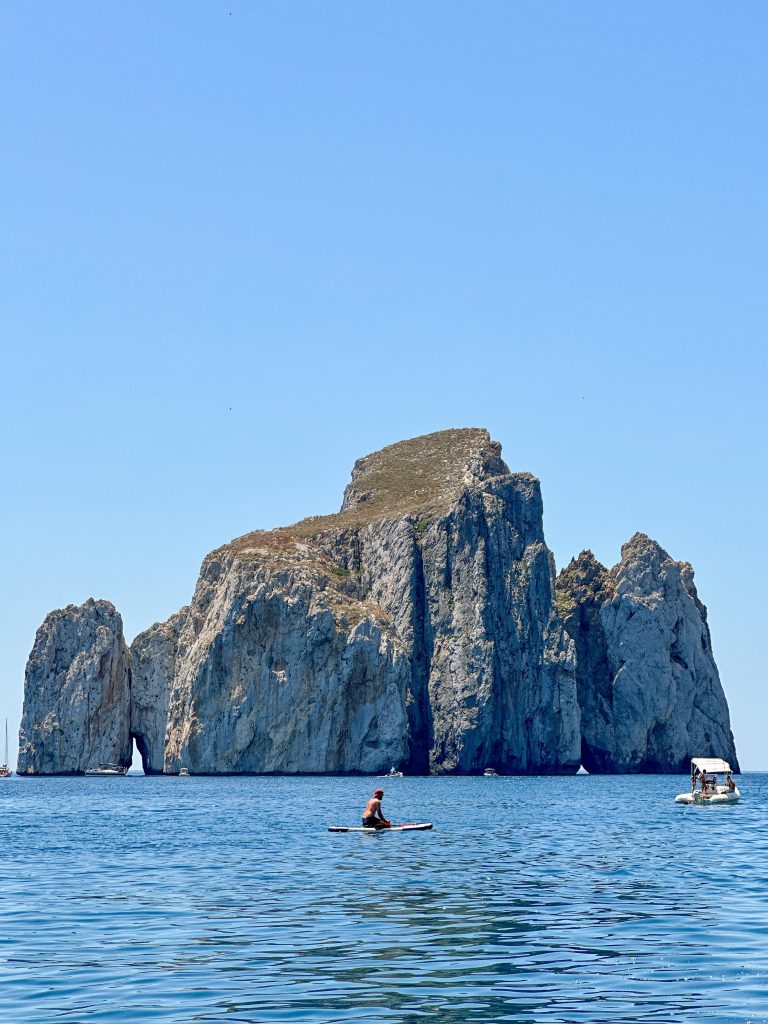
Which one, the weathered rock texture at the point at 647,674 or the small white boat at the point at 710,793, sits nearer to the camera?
the small white boat at the point at 710,793

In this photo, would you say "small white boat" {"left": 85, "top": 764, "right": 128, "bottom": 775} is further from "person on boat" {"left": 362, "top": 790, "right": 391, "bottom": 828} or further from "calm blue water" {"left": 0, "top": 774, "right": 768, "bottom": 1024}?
"person on boat" {"left": 362, "top": 790, "right": 391, "bottom": 828}

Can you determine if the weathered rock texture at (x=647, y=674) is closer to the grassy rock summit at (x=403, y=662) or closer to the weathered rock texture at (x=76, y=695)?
the grassy rock summit at (x=403, y=662)

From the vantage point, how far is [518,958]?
2447cm

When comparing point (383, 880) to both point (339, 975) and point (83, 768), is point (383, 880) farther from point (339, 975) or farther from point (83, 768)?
point (83, 768)

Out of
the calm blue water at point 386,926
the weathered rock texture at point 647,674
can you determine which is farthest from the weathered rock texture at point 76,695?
the calm blue water at point 386,926

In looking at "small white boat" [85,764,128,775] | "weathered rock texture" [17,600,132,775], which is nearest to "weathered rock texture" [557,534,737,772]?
"weathered rock texture" [17,600,132,775]

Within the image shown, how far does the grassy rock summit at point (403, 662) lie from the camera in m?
170

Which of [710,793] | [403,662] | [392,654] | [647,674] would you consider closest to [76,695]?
[392,654]

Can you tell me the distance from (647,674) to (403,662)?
1524 inches

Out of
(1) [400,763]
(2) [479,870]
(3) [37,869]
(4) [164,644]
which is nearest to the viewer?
(2) [479,870]

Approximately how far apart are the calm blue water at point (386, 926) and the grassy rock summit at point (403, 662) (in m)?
110

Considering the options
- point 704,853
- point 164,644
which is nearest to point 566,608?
point 164,644

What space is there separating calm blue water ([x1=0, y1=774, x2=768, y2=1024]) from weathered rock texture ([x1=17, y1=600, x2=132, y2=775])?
134745 mm

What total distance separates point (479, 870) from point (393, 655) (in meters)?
129
